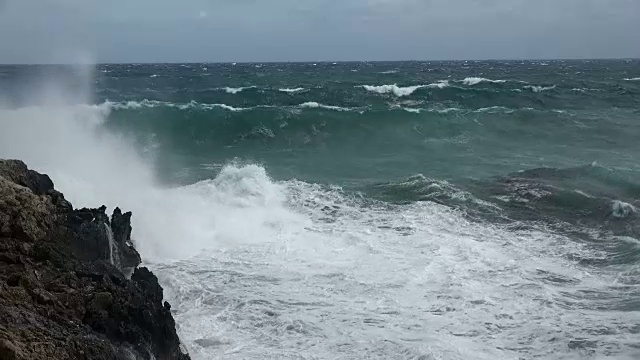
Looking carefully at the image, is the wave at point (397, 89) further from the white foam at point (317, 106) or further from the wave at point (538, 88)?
the white foam at point (317, 106)

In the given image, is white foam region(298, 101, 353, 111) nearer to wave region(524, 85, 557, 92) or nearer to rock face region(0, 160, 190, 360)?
wave region(524, 85, 557, 92)

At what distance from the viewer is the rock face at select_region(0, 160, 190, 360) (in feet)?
15.2

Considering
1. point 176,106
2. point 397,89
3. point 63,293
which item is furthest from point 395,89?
point 63,293

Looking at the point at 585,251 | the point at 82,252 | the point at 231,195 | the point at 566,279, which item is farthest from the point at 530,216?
the point at 82,252

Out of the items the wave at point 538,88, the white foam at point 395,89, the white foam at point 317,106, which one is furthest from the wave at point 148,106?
the wave at point 538,88

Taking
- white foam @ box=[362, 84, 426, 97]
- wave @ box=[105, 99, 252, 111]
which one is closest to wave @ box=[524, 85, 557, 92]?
white foam @ box=[362, 84, 426, 97]

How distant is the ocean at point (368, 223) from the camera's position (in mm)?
7344

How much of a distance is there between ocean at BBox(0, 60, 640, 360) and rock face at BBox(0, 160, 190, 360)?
1123mm

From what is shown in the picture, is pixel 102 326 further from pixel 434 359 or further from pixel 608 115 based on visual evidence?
pixel 608 115

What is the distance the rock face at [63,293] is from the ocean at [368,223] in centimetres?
112

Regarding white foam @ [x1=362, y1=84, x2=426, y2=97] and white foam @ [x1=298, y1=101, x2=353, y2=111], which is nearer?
white foam @ [x1=298, y1=101, x2=353, y2=111]

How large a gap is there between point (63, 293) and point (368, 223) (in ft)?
25.1

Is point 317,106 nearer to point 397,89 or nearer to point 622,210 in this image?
point 397,89

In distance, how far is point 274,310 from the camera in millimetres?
7910
